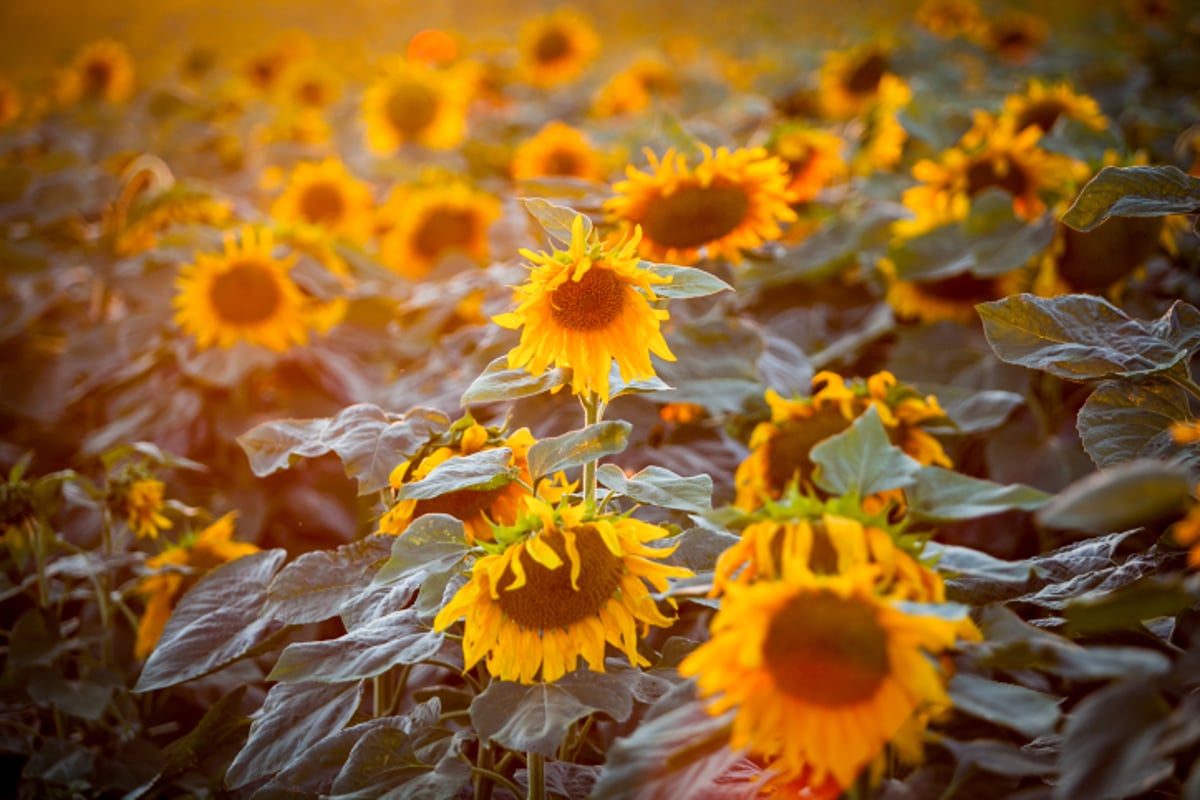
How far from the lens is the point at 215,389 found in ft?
7.09

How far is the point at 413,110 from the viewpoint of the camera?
3.45 meters

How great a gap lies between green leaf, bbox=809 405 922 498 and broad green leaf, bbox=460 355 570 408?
0.29 metres

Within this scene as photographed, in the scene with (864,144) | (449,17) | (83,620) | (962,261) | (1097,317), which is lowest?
(449,17)

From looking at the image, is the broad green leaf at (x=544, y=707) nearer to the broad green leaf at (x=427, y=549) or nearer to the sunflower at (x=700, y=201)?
the broad green leaf at (x=427, y=549)

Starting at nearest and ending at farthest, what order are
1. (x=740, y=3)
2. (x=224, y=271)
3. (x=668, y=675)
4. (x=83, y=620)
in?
(x=668, y=675) → (x=83, y=620) → (x=224, y=271) → (x=740, y=3)

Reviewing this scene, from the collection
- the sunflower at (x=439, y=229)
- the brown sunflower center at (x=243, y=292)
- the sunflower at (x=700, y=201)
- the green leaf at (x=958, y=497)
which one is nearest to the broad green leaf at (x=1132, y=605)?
the green leaf at (x=958, y=497)

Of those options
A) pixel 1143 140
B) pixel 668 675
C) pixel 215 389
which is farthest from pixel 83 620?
pixel 1143 140

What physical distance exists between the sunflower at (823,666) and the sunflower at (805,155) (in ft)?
5.15

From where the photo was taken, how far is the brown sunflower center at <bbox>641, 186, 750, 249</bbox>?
4.99 ft

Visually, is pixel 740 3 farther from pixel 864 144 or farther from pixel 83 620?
pixel 83 620

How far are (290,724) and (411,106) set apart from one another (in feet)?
8.91

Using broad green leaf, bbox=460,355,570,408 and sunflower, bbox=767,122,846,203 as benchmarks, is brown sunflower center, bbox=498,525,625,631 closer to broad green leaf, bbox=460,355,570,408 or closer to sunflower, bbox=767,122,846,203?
broad green leaf, bbox=460,355,570,408

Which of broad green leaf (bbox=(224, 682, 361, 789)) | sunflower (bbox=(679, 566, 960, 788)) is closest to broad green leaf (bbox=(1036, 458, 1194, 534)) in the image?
sunflower (bbox=(679, 566, 960, 788))

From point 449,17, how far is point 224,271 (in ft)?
25.6
